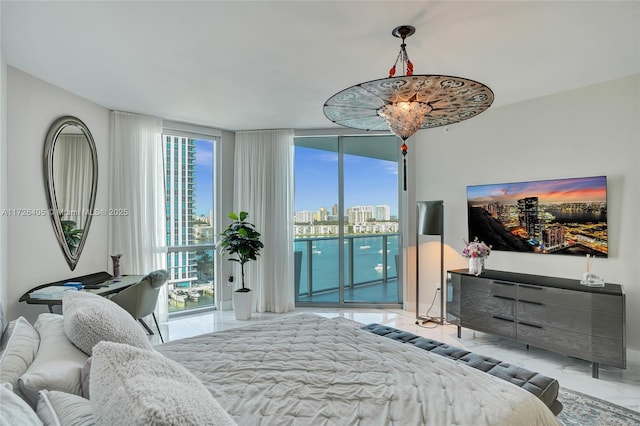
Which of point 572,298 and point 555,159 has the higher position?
point 555,159

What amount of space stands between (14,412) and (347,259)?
4.82 meters

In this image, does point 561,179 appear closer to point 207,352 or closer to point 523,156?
point 523,156

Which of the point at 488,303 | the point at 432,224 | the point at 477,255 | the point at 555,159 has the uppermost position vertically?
the point at 555,159

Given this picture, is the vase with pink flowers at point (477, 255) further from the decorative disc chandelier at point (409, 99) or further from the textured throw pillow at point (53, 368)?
the textured throw pillow at point (53, 368)

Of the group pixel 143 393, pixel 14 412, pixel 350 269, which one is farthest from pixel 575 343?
pixel 14 412

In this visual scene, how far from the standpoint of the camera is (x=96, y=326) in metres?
1.45

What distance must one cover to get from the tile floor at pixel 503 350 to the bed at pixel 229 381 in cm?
193

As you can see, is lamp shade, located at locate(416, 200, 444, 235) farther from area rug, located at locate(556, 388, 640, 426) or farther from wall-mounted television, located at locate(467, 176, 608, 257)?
area rug, located at locate(556, 388, 640, 426)

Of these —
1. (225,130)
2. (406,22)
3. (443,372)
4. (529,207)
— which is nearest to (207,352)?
(443,372)

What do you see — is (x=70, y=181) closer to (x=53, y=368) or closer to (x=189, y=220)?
(x=189, y=220)

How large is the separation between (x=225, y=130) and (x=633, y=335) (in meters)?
5.43

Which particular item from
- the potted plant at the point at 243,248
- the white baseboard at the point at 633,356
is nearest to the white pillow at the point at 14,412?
the potted plant at the point at 243,248

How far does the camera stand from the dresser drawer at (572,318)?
2934 millimetres

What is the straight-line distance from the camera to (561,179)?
145 inches
